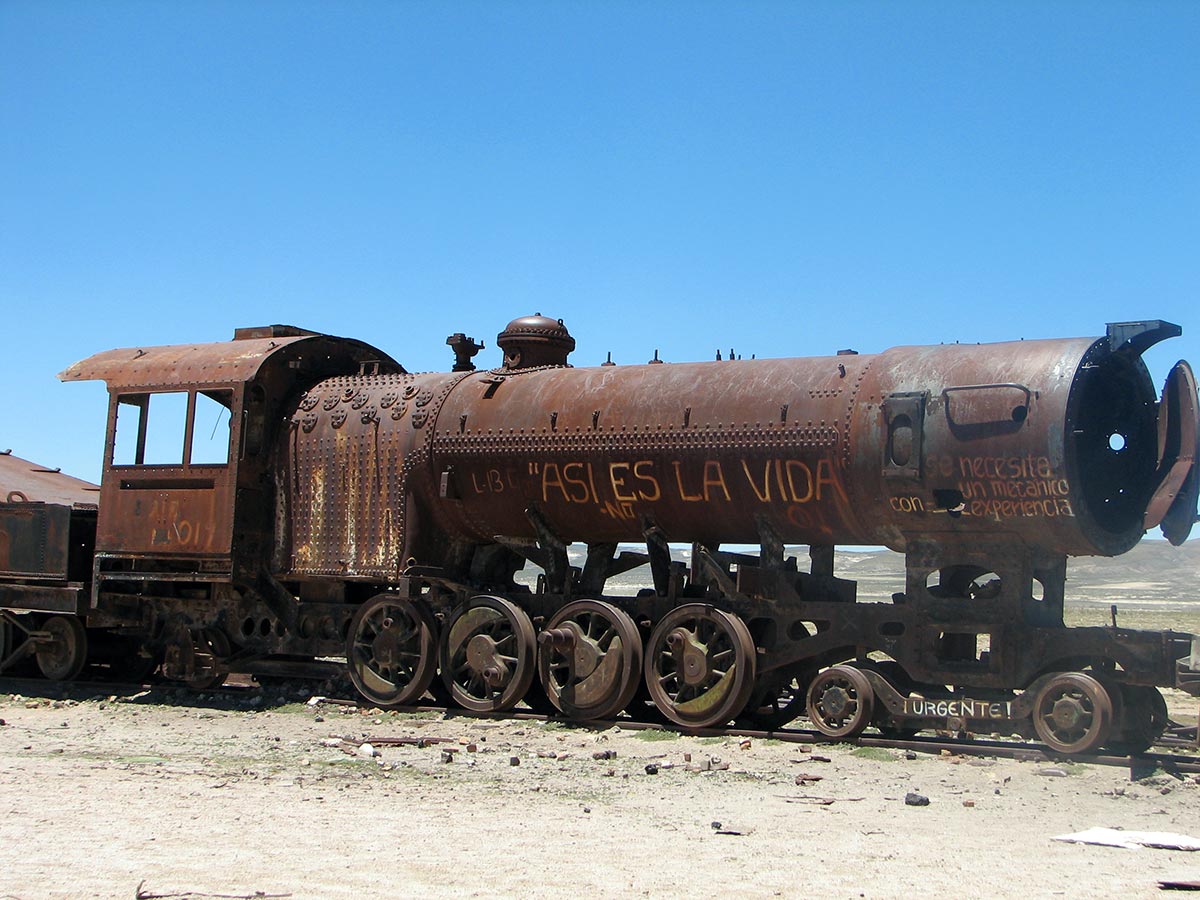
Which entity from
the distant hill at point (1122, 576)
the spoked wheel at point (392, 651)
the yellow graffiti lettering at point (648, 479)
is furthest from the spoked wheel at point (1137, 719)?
the distant hill at point (1122, 576)

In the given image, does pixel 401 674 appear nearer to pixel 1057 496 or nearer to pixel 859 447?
pixel 859 447

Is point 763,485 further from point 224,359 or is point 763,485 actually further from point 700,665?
point 224,359

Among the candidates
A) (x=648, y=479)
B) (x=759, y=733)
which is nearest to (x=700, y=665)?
(x=759, y=733)

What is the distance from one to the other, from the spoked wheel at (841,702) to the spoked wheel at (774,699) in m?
0.67

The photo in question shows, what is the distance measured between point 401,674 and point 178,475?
3250 millimetres

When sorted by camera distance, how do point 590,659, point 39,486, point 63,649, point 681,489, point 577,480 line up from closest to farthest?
point 681,489
point 590,659
point 577,480
point 63,649
point 39,486

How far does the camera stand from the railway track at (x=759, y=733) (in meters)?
9.67

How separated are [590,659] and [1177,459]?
17.0 feet

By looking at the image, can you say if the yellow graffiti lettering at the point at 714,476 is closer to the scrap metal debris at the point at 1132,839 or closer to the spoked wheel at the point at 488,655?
→ the spoked wheel at the point at 488,655

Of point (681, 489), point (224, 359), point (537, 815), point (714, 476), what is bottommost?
point (537, 815)

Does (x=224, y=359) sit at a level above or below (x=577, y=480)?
above

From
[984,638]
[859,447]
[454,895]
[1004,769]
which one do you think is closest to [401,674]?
[859,447]

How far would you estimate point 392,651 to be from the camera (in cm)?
1303

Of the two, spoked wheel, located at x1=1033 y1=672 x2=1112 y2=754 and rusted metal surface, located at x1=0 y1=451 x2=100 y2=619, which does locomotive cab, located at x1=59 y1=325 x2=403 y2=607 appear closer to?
rusted metal surface, located at x1=0 y1=451 x2=100 y2=619
